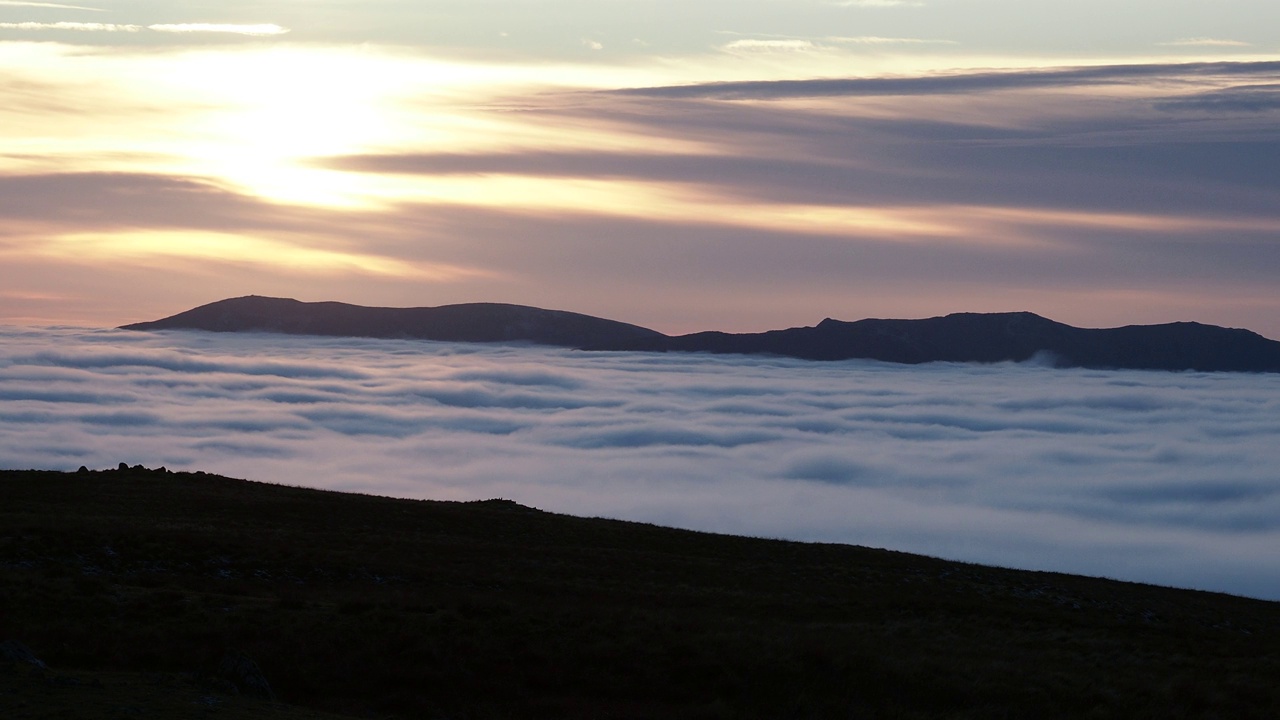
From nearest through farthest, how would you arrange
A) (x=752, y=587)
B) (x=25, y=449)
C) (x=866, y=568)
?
(x=752, y=587) < (x=866, y=568) < (x=25, y=449)

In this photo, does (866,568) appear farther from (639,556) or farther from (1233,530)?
(1233,530)

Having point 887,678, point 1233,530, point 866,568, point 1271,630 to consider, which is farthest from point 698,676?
point 1233,530

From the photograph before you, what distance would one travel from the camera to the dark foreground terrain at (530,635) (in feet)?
61.0

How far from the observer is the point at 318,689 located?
18.7m

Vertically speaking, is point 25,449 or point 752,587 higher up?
point 752,587

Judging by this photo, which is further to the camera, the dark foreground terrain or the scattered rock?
the dark foreground terrain

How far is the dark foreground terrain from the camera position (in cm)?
1859

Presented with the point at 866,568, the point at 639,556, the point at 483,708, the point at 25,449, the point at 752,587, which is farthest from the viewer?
the point at 25,449

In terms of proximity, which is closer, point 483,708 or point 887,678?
point 483,708

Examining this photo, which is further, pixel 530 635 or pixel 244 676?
pixel 530 635

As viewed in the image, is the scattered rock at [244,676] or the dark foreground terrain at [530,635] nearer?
the scattered rock at [244,676]

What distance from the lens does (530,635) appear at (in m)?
21.8

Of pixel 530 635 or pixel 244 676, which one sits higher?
pixel 244 676

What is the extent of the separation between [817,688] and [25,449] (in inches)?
5880
